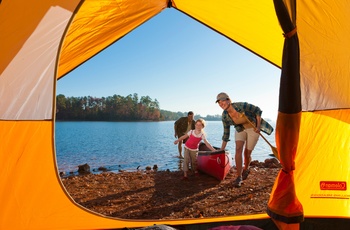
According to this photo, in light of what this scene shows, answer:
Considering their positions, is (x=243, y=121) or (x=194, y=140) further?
(x=194, y=140)

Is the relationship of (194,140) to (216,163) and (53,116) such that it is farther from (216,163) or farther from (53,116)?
(53,116)

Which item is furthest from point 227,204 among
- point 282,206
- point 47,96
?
point 47,96

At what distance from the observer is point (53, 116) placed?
9.71 feet

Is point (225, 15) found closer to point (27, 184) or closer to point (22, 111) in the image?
point (22, 111)

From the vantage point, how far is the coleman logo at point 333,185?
2992mm

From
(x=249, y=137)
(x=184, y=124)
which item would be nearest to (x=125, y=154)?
(x=184, y=124)

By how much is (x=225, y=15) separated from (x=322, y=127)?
2164 mm

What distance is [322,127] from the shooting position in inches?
123

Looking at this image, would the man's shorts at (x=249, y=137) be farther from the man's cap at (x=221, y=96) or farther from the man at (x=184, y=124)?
the man at (x=184, y=124)

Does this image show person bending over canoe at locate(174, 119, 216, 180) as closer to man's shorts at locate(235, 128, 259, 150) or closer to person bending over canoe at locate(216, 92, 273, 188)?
person bending over canoe at locate(216, 92, 273, 188)

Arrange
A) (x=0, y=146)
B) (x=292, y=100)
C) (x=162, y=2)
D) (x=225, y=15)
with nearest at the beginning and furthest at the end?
1. (x=292, y=100)
2. (x=0, y=146)
3. (x=225, y=15)
4. (x=162, y=2)

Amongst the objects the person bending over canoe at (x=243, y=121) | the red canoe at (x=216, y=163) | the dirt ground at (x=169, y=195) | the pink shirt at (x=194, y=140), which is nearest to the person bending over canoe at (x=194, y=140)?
→ the pink shirt at (x=194, y=140)

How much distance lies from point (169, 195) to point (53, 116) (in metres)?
3.47

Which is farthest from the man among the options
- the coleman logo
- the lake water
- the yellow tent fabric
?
the coleman logo
